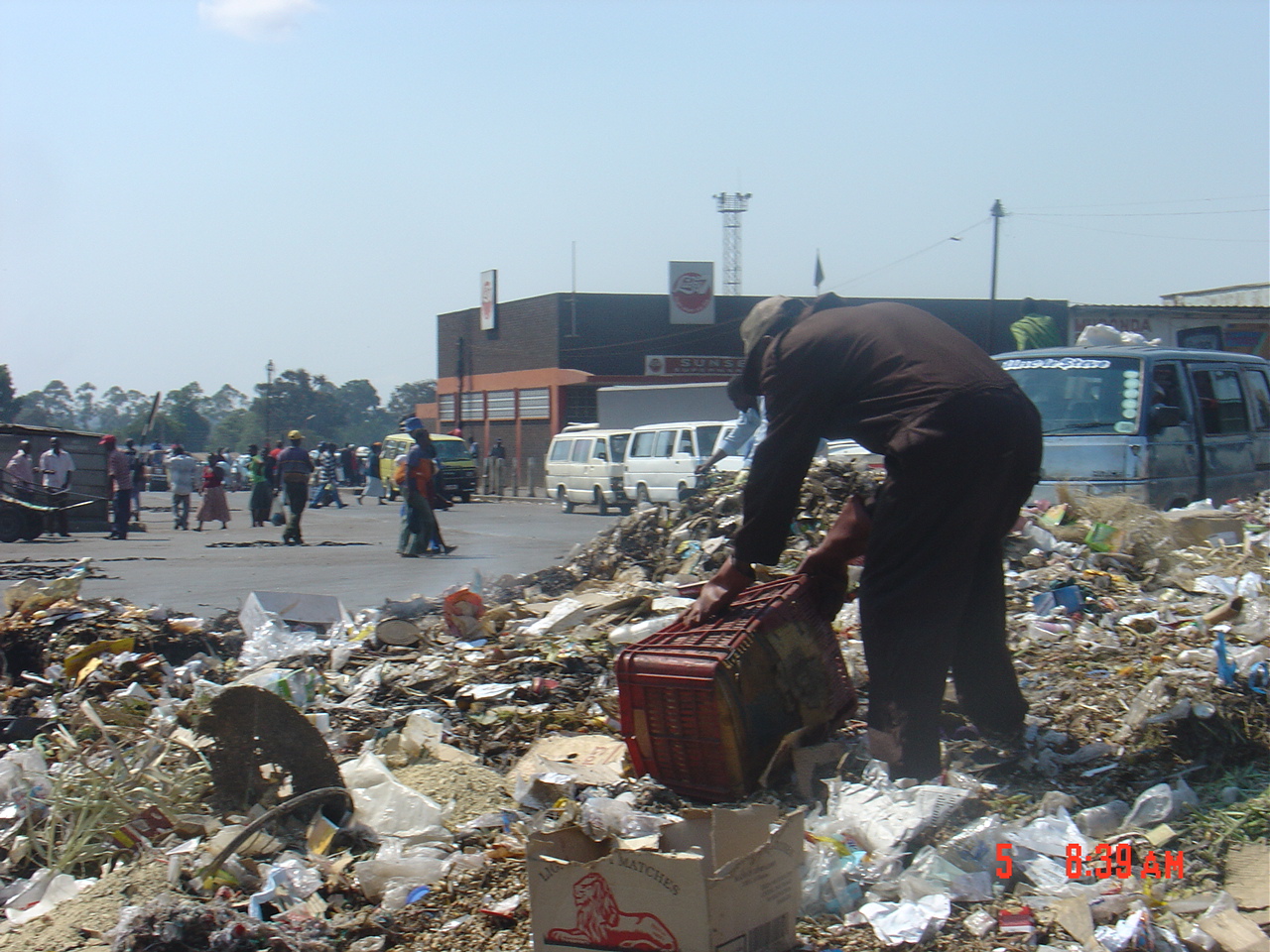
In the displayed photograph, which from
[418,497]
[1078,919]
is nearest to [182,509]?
[418,497]

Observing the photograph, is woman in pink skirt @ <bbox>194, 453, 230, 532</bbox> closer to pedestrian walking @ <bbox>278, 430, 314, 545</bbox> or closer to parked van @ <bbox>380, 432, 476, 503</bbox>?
pedestrian walking @ <bbox>278, 430, 314, 545</bbox>

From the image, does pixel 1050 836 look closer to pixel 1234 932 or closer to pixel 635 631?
pixel 1234 932

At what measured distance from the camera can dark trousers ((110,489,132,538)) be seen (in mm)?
17062

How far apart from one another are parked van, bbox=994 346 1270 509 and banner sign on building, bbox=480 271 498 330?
34.7m

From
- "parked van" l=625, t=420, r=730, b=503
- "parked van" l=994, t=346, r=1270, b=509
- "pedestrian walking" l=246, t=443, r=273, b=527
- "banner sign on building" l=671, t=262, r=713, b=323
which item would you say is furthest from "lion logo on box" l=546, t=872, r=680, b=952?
"banner sign on building" l=671, t=262, r=713, b=323

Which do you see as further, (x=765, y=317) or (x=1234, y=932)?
(x=765, y=317)

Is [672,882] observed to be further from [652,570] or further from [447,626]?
[652,570]

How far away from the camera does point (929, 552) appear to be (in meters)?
3.11

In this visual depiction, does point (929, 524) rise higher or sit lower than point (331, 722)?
higher

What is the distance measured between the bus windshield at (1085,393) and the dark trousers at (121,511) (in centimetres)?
1434

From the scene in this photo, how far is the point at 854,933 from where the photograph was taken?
8.41ft

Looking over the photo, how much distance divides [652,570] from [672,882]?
528 centimetres

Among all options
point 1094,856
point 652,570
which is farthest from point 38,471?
point 1094,856

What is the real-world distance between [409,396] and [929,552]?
4358 inches
